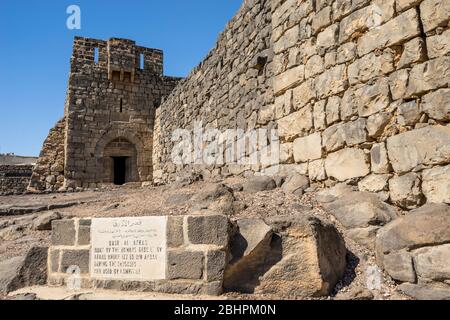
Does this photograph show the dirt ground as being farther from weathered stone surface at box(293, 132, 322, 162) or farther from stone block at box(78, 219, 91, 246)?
stone block at box(78, 219, 91, 246)

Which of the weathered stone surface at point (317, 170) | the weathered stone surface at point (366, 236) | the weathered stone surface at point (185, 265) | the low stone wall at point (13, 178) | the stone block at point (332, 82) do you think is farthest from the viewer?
the low stone wall at point (13, 178)

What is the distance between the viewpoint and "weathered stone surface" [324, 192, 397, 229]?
3.50m

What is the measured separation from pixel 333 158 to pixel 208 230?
6.49 ft

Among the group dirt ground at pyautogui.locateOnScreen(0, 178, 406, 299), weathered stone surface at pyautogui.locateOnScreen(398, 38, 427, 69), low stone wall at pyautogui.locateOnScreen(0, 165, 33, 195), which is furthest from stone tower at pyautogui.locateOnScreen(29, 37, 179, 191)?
weathered stone surface at pyautogui.locateOnScreen(398, 38, 427, 69)

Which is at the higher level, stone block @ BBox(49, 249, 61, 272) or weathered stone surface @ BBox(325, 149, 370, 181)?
weathered stone surface @ BBox(325, 149, 370, 181)

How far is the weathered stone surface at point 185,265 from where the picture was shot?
3.12m

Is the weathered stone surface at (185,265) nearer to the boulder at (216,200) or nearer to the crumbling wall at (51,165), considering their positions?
the boulder at (216,200)

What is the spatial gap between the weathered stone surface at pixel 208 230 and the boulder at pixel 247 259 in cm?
15

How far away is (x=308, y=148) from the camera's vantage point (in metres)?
4.87

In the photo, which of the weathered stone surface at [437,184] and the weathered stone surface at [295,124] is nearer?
the weathered stone surface at [437,184]

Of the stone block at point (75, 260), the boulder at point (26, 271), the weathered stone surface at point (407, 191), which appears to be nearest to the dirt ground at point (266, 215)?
the weathered stone surface at point (407, 191)

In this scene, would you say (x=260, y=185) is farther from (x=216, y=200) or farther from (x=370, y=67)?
(x=370, y=67)

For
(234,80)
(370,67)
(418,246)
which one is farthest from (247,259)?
(234,80)

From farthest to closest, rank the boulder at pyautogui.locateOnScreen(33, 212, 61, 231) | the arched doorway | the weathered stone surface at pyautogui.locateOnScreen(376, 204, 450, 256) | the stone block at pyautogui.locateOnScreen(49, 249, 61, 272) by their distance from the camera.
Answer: the arched doorway, the boulder at pyautogui.locateOnScreen(33, 212, 61, 231), the stone block at pyautogui.locateOnScreen(49, 249, 61, 272), the weathered stone surface at pyautogui.locateOnScreen(376, 204, 450, 256)
